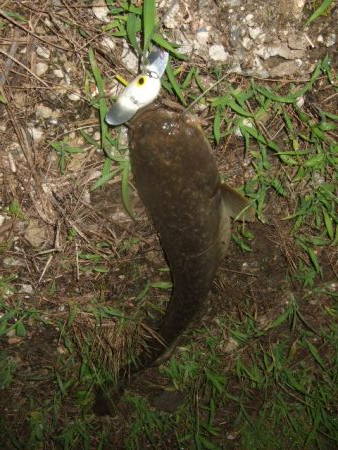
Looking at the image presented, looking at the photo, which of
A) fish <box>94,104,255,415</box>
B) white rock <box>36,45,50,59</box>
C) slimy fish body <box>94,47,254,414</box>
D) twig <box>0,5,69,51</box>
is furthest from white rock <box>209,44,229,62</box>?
white rock <box>36,45,50,59</box>

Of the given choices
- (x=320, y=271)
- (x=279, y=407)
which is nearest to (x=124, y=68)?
(x=320, y=271)

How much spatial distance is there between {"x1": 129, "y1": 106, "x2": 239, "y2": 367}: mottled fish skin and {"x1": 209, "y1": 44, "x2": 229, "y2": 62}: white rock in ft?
1.98

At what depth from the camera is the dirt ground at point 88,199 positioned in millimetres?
2488

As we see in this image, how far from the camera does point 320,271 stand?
290 centimetres

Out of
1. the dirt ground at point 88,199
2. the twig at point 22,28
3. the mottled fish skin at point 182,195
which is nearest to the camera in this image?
the mottled fish skin at point 182,195

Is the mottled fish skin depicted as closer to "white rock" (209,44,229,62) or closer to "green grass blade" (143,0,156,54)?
"green grass blade" (143,0,156,54)

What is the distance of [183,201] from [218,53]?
1051mm

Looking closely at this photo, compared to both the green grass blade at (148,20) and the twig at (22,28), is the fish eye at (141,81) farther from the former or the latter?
the twig at (22,28)

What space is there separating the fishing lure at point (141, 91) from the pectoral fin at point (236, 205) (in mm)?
704

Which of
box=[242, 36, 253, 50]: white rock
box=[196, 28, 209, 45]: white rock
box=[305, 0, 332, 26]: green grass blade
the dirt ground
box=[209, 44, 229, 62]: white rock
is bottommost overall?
the dirt ground

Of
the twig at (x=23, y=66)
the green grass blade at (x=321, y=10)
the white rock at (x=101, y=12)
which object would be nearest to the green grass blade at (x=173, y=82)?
the white rock at (x=101, y=12)

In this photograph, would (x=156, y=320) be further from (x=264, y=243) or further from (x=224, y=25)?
(x=224, y=25)

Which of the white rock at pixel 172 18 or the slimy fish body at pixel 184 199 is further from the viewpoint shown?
the white rock at pixel 172 18

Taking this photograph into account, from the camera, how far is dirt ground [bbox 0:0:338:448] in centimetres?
249
